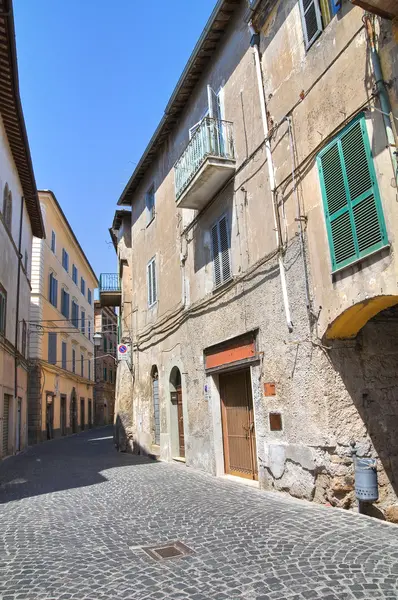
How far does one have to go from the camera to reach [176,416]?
1334 cm

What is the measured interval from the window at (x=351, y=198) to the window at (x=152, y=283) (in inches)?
357

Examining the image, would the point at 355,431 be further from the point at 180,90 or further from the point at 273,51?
the point at 180,90

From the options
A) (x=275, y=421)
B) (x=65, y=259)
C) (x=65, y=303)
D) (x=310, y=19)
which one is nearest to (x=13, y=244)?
(x=275, y=421)

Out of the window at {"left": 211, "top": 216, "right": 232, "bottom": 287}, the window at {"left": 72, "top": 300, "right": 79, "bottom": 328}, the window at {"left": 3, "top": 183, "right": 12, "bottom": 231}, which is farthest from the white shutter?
the window at {"left": 72, "top": 300, "right": 79, "bottom": 328}

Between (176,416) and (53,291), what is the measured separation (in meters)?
19.3

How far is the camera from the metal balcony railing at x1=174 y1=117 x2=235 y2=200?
9.94 metres

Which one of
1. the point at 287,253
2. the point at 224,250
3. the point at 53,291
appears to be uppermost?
the point at 53,291

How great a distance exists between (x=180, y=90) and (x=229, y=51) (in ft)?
7.51

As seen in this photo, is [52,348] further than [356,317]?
Yes

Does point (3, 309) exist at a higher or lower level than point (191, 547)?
higher

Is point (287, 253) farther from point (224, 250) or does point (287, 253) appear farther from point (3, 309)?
point (3, 309)

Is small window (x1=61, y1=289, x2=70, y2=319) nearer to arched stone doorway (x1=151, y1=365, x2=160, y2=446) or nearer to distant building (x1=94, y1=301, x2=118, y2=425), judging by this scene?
distant building (x1=94, y1=301, x2=118, y2=425)

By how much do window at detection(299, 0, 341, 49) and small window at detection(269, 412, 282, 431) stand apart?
584 centimetres

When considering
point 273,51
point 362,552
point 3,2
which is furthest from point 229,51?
point 362,552
